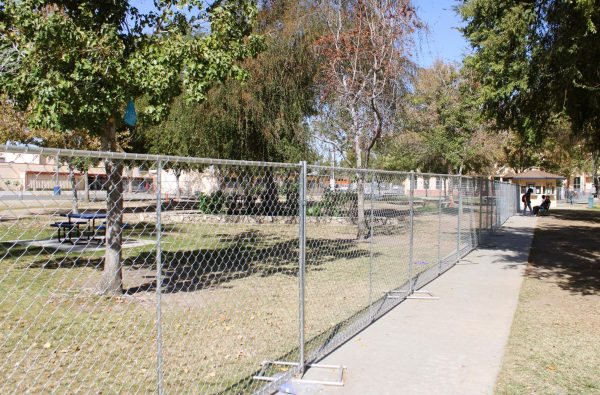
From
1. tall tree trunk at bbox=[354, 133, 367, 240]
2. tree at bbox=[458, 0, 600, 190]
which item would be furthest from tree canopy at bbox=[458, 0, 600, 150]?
tall tree trunk at bbox=[354, 133, 367, 240]

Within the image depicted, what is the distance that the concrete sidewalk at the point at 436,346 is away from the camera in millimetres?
4570

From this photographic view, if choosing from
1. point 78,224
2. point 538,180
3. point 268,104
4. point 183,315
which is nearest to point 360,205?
point 183,315

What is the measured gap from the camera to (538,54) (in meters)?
10.3

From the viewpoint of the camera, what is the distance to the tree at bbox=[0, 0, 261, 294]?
686 cm

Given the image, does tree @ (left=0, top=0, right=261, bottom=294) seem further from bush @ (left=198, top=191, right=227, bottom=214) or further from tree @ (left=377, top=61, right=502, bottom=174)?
tree @ (left=377, top=61, right=502, bottom=174)

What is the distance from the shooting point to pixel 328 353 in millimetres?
5355

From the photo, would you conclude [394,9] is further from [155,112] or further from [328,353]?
[328,353]

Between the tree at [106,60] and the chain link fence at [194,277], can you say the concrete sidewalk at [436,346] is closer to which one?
the chain link fence at [194,277]

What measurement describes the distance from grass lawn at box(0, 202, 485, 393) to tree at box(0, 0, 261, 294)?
0.88 m

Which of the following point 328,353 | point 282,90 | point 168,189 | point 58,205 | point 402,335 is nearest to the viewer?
point 58,205

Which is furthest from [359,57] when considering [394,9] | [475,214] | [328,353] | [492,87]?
[328,353]

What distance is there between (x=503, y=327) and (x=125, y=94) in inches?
234

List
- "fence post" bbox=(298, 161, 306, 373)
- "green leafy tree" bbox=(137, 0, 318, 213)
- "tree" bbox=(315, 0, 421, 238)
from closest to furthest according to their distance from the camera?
1. "fence post" bbox=(298, 161, 306, 373)
2. "tree" bbox=(315, 0, 421, 238)
3. "green leafy tree" bbox=(137, 0, 318, 213)

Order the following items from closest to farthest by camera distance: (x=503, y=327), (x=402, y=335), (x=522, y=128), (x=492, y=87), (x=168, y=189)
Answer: (x=168, y=189) → (x=402, y=335) → (x=503, y=327) → (x=492, y=87) → (x=522, y=128)
